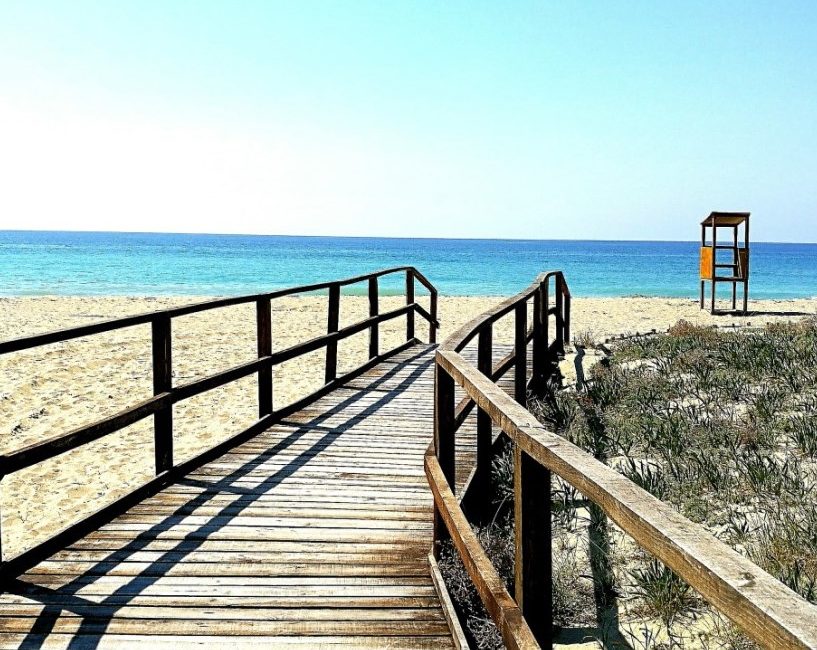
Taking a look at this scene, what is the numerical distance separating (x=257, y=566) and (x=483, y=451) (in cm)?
150

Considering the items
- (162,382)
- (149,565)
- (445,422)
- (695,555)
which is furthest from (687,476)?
(695,555)

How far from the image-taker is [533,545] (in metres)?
2.19

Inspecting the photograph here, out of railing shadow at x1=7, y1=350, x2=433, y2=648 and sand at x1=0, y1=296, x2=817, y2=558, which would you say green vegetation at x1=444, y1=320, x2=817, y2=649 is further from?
sand at x1=0, y1=296, x2=817, y2=558

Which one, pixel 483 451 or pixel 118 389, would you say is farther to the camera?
pixel 118 389

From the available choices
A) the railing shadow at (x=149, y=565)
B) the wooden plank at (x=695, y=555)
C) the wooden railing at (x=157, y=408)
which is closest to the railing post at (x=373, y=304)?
the wooden railing at (x=157, y=408)

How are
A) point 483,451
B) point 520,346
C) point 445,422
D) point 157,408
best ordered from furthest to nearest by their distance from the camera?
point 520,346 < point 157,408 < point 483,451 < point 445,422

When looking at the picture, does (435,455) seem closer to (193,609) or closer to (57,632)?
(193,609)

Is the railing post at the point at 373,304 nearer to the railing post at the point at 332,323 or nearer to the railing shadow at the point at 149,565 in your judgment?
the railing post at the point at 332,323

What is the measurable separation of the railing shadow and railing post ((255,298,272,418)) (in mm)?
378

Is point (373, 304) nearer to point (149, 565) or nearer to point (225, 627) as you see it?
point (149, 565)

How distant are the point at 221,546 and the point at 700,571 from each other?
3.15 m

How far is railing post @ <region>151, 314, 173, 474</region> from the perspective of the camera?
473cm

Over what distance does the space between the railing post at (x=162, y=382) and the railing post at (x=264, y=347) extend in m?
1.42

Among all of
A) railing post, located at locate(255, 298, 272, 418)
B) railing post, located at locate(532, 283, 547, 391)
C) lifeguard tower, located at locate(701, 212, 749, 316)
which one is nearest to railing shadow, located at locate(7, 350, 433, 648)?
railing post, located at locate(255, 298, 272, 418)
